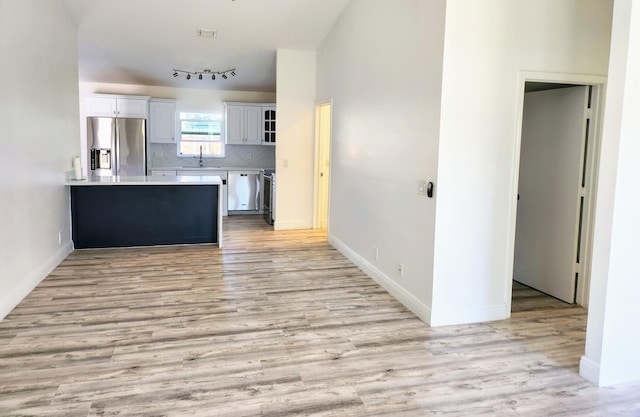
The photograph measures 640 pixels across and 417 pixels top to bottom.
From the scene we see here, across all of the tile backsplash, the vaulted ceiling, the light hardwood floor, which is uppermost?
the vaulted ceiling

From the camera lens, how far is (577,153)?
4098mm

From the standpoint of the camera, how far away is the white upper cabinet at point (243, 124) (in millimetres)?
9109

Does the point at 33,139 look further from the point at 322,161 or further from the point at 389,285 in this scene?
the point at 322,161

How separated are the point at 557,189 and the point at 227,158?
6793mm

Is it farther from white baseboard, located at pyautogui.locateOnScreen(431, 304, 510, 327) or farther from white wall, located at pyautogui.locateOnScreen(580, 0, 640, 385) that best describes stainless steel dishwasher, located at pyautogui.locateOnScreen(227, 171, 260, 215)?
white wall, located at pyautogui.locateOnScreen(580, 0, 640, 385)

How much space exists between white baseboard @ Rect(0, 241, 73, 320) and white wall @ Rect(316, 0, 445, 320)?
3312mm

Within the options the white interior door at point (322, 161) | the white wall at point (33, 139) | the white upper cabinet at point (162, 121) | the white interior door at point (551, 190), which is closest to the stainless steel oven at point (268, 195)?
the white interior door at point (322, 161)

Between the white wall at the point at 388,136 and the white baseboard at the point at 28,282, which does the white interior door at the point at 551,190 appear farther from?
the white baseboard at the point at 28,282

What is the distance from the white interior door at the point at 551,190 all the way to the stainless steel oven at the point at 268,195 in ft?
14.0

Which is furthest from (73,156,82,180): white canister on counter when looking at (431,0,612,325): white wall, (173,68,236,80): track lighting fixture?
(431,0,612,325): white wall

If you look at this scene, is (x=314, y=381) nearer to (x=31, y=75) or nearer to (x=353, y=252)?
(x=353, y=252)

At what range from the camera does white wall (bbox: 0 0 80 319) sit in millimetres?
3693

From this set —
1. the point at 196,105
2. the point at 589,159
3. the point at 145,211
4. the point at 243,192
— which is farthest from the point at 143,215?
the point at 589,159

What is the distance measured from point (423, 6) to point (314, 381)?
120 inches
